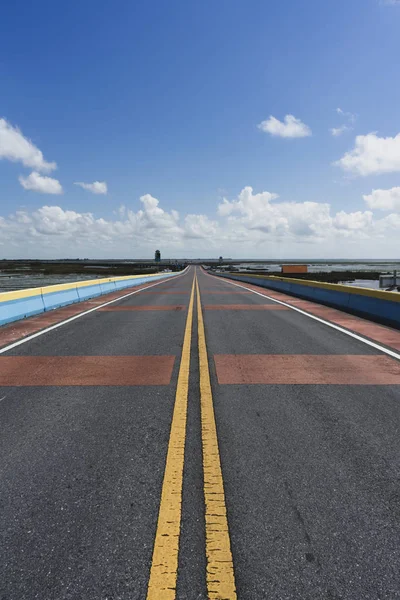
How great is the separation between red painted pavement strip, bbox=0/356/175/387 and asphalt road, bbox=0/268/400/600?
0.05m

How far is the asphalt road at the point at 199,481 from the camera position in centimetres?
208

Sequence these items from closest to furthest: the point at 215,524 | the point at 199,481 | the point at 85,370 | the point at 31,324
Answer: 1. the point at 215,524
2. the point at 199,481
3. the point at 85,370
4. the point at 31,324

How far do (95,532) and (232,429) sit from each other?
5.84 ft

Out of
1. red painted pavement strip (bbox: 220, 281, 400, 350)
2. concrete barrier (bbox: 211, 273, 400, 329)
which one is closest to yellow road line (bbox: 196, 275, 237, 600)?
red painted pavement strip (bbox: 220, 281, 400, 350)

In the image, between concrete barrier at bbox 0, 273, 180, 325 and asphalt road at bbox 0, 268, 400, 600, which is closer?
asphalt road at bbox 0, 268, 400, 600

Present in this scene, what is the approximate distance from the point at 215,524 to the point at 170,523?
0.97 feet

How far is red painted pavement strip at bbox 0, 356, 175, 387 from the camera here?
217 inches

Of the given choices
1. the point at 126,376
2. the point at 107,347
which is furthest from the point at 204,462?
the point at 107,347

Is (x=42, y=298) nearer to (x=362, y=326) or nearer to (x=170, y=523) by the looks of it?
(x=362, y=326)

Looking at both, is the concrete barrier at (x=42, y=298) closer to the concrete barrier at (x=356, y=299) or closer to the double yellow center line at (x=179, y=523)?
the double yellow center line at (x=179, y=523)

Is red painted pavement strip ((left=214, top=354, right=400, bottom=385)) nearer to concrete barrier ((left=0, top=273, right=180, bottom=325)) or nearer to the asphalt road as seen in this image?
the asphalt road

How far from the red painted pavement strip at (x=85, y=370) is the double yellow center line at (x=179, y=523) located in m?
1.61

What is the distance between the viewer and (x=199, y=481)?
2.93 meters

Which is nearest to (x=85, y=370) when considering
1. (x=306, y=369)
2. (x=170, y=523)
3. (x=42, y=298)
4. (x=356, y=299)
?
(x=306, y=369)
